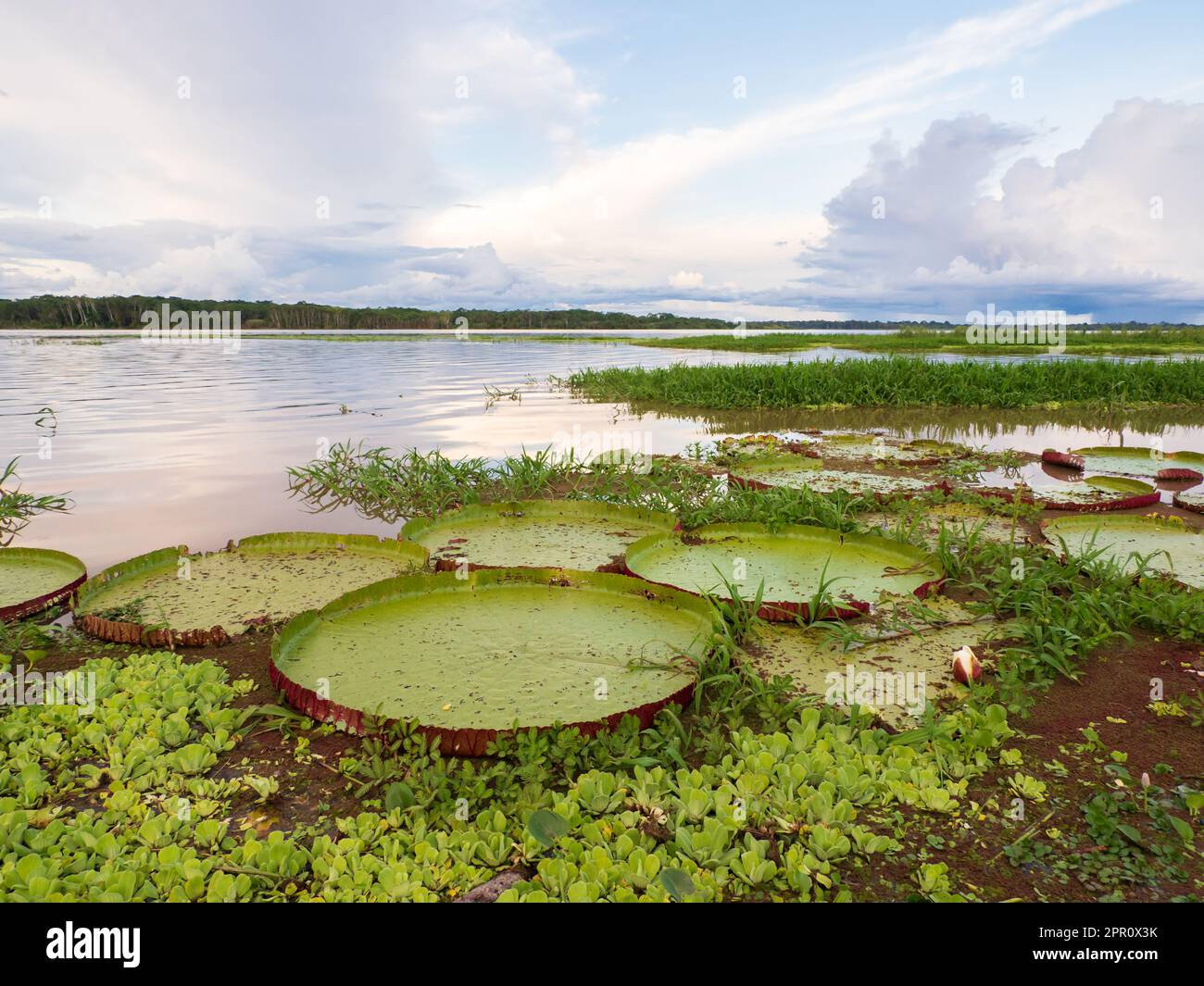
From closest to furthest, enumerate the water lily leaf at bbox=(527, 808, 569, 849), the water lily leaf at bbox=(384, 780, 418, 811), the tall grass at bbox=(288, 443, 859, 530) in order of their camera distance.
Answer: the water lily leaf at bbox=(527, 808, 569, 849) < the water lily leaf at bbox=(384, 780, 418, 811) < the tall grass at bbox=(288, 443, 859, 530)

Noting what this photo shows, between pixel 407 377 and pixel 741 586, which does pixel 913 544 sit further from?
pixel 407 377

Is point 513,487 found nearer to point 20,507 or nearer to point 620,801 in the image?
point 20,507

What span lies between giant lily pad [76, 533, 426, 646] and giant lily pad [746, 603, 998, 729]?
2098 millimetres

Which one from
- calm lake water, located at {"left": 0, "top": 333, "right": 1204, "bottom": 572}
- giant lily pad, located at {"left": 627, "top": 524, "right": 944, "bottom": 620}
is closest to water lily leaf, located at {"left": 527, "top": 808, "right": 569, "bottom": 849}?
giant lily pad, located at {"left": 627, "top": 524, "right": 944, "bottom": 620}

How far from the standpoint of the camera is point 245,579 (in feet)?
13.2

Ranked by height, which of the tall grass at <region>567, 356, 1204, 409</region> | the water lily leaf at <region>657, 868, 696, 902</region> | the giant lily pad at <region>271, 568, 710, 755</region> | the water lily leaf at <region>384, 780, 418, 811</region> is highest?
the tall grass at <region>567, 356, 1204, 409</region>

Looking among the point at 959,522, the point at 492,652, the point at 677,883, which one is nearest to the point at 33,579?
the point at 492,652

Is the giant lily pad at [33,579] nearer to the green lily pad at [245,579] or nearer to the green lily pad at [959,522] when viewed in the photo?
the green lily pad at [245,579]

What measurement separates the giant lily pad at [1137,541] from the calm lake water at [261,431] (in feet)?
13.9

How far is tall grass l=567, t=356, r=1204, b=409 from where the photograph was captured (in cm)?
1295

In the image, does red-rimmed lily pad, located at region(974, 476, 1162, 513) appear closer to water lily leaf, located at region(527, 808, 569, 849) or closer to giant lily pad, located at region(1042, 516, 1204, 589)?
giant lily pad, located at region(1042, 516, 1204, 589)

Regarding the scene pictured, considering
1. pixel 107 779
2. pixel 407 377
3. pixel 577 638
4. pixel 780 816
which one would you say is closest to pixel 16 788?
pixel 107 779

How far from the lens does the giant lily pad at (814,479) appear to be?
6172 mm

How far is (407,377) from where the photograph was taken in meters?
17.8
